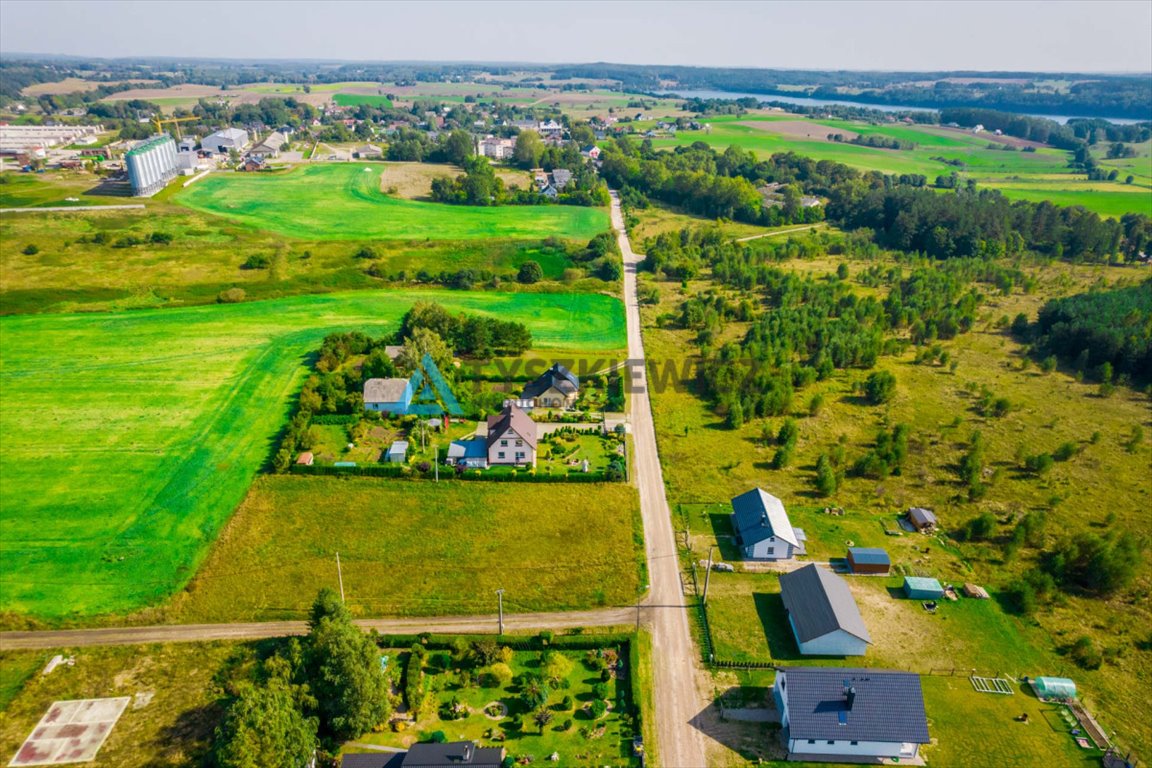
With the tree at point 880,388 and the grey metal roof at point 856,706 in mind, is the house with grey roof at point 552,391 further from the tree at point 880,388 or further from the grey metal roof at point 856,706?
the grey metal roof at point 856,706

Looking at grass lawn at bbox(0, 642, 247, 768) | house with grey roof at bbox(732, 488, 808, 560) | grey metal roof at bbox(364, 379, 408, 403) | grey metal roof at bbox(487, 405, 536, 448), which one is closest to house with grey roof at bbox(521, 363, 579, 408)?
grey metal roof at bbox(487, 405, 536, 448)

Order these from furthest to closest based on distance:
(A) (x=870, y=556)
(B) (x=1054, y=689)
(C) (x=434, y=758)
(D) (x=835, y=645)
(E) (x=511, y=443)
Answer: (E) (x=511, y=443)
(A) (x=870, y=556)
(D) (x=835, y=645)
(B) (x=1054, y=689)
(C) (x=434, y=758)

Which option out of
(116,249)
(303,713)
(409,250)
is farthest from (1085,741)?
(116,249)

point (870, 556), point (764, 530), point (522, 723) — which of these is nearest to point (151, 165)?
point (764, 530)

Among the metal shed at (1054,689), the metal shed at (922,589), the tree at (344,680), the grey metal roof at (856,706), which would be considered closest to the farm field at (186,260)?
the metal shed at (922,589)

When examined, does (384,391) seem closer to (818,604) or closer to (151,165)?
(818,604)

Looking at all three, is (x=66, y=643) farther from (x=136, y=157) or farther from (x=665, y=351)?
(x=136, y=157)
